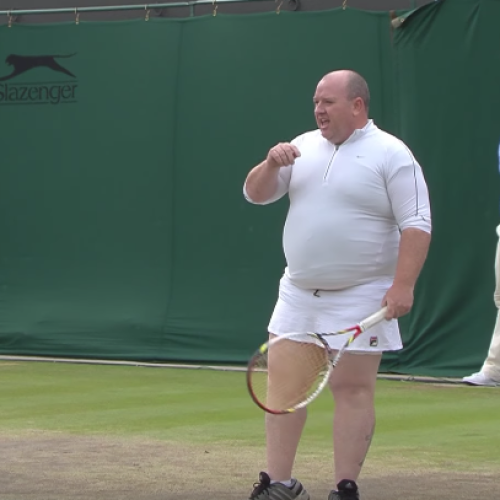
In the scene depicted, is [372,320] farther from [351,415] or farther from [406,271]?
[351,415]

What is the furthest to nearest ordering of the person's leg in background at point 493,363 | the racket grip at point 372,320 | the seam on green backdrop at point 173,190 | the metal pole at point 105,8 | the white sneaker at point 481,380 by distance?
1. the metal pole at point 105,8
2. the seam on green backdrop at point 173,190
3. the white sneaker at point 481,380
4. the person's leg in background at point 493,363
5. the racket grip at point 372,320

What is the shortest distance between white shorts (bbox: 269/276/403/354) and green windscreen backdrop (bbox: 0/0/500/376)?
535 cm

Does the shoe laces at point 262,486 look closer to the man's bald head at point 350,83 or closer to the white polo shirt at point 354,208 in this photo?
the white polo shirt at point 354,208

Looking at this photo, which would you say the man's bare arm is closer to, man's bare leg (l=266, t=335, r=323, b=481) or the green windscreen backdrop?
man's bare leg (l=266, t=335, r=323, b=481)

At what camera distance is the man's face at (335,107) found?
18.5ft

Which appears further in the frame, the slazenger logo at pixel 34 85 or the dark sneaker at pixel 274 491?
the slazenger logo at pixel 34 85

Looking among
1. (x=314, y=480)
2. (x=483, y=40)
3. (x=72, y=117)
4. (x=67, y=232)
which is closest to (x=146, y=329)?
(x=67, y=232)

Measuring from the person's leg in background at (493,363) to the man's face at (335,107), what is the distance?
458cm

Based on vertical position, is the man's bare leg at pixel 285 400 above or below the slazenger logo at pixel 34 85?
below

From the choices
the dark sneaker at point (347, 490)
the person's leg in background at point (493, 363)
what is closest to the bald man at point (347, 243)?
the dark sneaker at point (347, 490)

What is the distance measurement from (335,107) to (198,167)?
21.8 feet

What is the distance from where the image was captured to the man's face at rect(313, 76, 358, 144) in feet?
18.5

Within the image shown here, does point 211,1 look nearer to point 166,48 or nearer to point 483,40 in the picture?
point 166,48

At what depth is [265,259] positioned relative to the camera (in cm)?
1198
